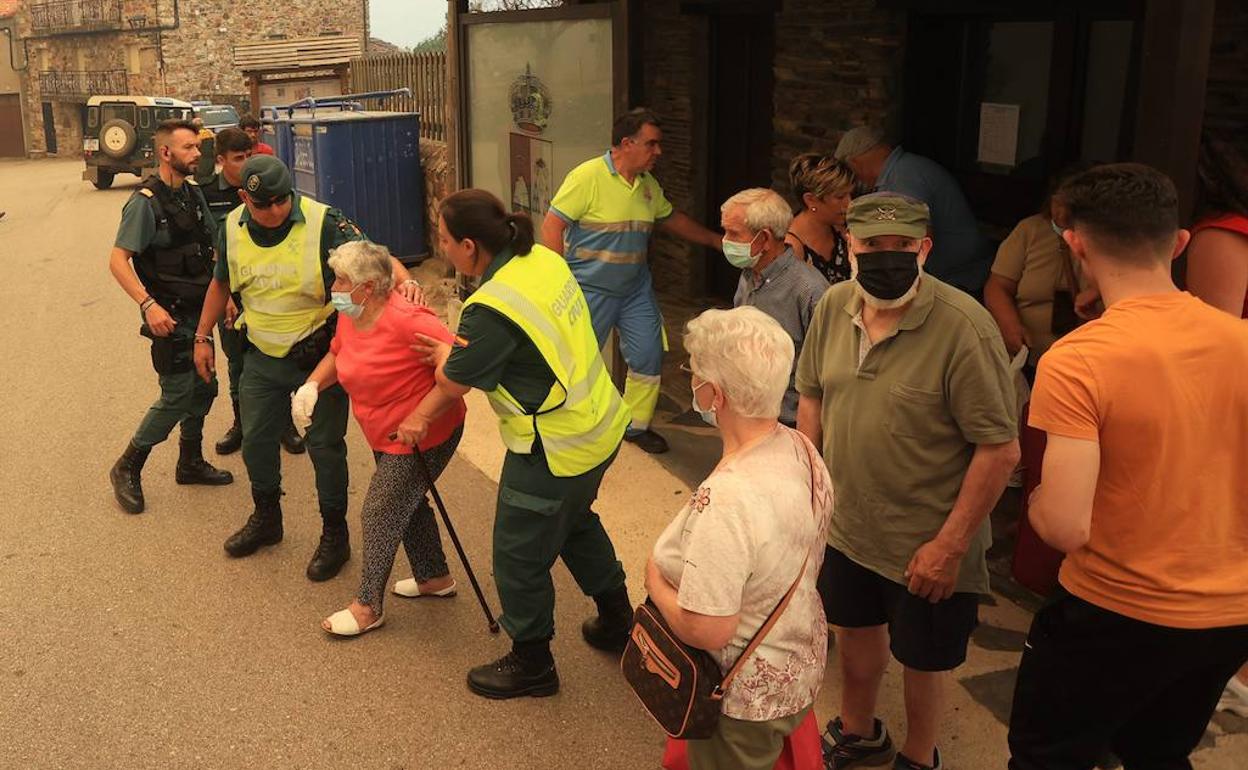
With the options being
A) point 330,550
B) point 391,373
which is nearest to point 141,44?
point 330,550

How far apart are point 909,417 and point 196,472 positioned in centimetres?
453

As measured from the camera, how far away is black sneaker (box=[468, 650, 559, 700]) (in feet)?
14.0

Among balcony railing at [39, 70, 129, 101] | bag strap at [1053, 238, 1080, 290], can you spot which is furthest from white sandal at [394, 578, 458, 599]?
balcony railing at [39, 70, 129, 101]

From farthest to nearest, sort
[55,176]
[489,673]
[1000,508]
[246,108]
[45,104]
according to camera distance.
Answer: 1. [45,104]
2. [246,108]
3. [55,176]
4. [1000,508]
5. [489,673]

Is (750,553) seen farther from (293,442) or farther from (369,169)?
(369,169)

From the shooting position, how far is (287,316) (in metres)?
5.23

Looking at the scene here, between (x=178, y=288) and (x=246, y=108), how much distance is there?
29.8 m

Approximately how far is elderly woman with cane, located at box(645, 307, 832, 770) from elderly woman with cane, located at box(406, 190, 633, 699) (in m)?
1.13

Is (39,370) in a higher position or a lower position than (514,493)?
lower

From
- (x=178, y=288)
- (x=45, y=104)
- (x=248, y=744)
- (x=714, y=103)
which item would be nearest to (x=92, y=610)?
(x=248, y=744)

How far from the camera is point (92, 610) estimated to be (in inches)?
199

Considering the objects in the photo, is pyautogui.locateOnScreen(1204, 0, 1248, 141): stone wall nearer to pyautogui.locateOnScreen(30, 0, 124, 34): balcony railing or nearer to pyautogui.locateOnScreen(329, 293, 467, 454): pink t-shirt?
pyautogui.locateOnScreen(329, 293, 467, 454): pink t-shirt

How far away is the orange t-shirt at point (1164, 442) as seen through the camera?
2551 mm

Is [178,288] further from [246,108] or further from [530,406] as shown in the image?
[246,108]
